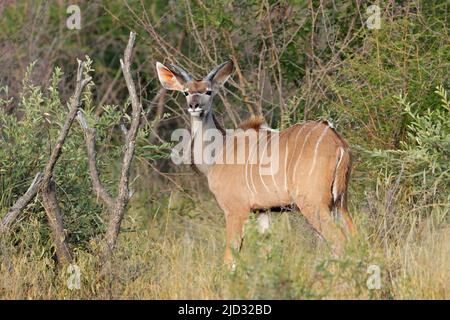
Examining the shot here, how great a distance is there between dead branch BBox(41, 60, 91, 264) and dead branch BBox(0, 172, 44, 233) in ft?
0.19

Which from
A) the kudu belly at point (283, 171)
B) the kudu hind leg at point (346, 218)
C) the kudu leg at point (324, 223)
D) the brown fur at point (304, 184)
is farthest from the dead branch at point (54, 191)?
the kudu hind leg at point (346, 218)

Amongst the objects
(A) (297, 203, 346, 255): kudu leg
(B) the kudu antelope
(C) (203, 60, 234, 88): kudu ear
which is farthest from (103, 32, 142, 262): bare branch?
(C) (203, 60, 234, 88): kudu ear

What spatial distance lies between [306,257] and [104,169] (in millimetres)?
1652

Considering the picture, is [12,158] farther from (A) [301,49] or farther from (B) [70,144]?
(A) [301,49]

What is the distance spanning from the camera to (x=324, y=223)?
5.05 meters

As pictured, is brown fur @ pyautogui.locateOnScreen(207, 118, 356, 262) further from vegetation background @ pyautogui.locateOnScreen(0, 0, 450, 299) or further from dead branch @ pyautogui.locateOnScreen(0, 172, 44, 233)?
dead branch @ pyautogui.locateOnScreen(0, 172, 44, 233)

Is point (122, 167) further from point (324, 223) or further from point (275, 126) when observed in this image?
point (275, 126)

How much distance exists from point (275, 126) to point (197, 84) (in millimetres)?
1437

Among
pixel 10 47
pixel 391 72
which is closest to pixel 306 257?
pixel 391 72

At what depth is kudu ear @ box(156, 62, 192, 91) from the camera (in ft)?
19.5

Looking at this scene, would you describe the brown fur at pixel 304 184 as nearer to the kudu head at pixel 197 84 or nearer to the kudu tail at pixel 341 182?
the kudu tail at pixel 341 182

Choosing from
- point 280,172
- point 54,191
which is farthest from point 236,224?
point 54,191

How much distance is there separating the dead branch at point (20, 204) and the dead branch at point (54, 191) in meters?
0.06

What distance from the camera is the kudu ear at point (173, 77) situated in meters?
5.93
